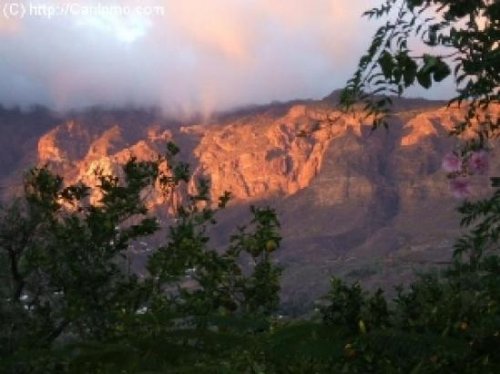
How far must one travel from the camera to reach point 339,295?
6.09 metres

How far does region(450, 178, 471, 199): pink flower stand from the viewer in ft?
20.2

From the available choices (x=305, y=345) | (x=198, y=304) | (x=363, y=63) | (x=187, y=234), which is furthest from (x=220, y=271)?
(x=305, y=345)

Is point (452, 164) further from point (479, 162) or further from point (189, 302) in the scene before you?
point (189, 302)

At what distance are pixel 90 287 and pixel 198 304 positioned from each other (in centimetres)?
255

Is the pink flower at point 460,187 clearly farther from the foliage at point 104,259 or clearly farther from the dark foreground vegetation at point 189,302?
the foliage at point 104,259

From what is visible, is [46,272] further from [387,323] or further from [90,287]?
[387,323]

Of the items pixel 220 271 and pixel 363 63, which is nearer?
pixel 363 63

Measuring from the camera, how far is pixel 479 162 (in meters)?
6.08

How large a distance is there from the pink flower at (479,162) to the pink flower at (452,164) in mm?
81

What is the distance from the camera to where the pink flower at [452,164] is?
6172mm

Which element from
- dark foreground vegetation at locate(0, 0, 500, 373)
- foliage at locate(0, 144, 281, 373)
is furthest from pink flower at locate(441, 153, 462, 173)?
foliage at locate(0, 144, 281, 373)

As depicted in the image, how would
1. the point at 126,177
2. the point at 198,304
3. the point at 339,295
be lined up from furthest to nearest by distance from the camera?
the point at 126,177
the point at 198,304
the point at 339,295

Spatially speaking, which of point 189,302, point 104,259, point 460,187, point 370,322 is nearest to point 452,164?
point 460,187

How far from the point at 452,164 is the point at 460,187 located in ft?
0.63
